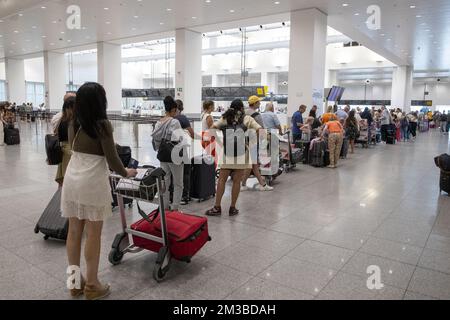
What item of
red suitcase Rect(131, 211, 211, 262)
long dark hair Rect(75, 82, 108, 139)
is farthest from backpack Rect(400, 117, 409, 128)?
long dark hair Rect(75, 82, 108, 139)

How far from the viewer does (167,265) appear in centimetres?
297

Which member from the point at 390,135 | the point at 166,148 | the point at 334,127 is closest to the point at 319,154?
the point at 334,127

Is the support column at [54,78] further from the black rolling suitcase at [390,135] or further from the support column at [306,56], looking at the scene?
the black rolling suitcase at [390,135]

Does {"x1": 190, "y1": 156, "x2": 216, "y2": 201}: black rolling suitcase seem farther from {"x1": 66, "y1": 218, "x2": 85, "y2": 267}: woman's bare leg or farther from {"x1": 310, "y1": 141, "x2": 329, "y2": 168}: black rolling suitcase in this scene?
{"x1": 310, "y1": 141, "x2": 329, "y2": 168}: black rolling suitcase

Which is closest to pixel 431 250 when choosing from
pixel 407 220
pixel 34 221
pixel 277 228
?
pixel 407 220

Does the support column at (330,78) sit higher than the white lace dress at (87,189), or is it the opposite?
the support column at (330,78)

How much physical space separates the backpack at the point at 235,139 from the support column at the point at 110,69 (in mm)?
19866

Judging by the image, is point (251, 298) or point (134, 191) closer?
point (251, 298)

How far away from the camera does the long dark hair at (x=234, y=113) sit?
4.56 m

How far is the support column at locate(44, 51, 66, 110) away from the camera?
26938mm

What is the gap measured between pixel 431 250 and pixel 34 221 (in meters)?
4.49

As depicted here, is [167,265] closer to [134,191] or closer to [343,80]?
[134,191]

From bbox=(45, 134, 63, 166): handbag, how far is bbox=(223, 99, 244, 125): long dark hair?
1964 mm

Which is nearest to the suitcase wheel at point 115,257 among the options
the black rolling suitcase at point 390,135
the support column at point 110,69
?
the black rolling suitcase at point 390,135
